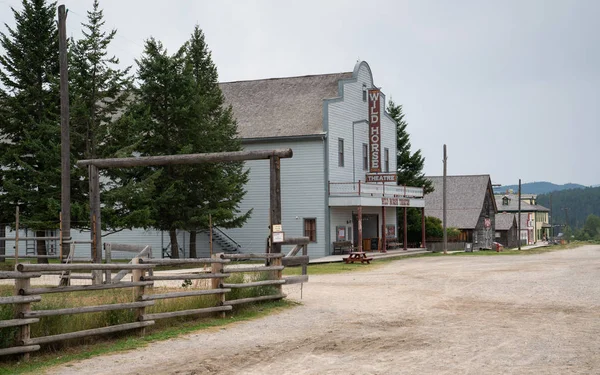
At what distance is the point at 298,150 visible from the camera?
40938 mm

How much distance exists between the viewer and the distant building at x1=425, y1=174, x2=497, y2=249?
71.9m

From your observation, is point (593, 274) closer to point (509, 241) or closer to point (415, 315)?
point (415, 315)

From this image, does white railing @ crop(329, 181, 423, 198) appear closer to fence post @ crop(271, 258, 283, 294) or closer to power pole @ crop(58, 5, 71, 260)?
power pole @ crop(58, 5, 71, 260)

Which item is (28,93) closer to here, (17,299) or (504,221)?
(17,299)

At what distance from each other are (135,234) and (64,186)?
20.3m

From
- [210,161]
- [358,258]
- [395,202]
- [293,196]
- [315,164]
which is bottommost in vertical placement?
[358,258]

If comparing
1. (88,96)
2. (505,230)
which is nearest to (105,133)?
(88,96)

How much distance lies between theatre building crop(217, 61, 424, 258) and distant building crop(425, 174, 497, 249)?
26531 mm

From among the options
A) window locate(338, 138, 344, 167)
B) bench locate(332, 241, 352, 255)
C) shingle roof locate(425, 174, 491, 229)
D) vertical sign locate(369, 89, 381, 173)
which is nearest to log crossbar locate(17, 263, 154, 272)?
bench locate(332, 241, 352, 255)

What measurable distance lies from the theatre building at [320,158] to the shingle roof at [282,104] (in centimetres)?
6

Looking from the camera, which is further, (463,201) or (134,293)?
(463,201)

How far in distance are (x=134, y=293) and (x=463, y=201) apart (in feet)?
209

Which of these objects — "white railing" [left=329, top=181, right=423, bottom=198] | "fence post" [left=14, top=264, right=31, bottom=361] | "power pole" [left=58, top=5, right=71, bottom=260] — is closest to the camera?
"fence post" [left=14, top=264, right=31, bottom=361]

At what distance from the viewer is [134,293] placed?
12.9 meters
